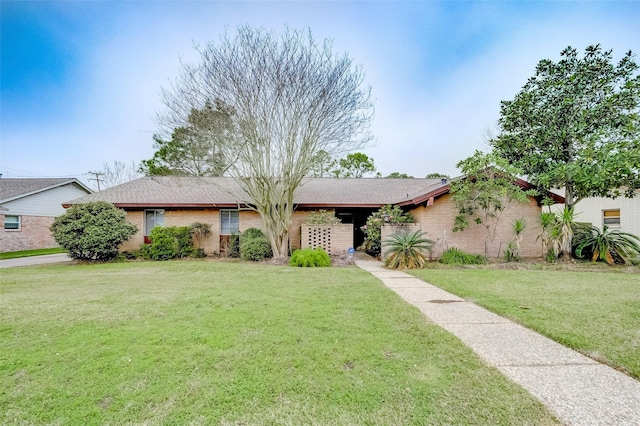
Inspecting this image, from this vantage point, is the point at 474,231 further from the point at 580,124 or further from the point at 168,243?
the point at 168,243

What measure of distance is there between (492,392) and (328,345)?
1.66 metres

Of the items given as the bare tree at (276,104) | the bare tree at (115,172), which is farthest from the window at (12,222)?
the bare tree at (115,172)

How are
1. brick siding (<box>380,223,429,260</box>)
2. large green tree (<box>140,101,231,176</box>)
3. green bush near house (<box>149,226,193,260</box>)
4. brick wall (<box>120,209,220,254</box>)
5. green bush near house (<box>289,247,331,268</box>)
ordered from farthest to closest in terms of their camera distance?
brick wall (<box>120,209,220,254</box>)
green bush near house (<box>149,226,193,260</box>)
brick siding (<box>380,223,429,260</box>)
large green tree (<box>140,101,231,176</box>)
green bush near house (<box>289,247,331,268</box>)

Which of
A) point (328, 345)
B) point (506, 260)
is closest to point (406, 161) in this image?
point (506, 260)

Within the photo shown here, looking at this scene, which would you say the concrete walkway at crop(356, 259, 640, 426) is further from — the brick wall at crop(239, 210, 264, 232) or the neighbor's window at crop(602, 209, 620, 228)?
the neighbor's window at crop(602, 209, 620, 228)

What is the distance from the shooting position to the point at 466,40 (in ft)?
40.8

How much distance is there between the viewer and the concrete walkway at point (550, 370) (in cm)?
238

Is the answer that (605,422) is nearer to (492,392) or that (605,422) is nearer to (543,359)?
(492,392)

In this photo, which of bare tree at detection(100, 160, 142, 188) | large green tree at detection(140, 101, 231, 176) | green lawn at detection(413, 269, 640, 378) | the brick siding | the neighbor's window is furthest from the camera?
bare tree at detection(100, 160, 142, 188)

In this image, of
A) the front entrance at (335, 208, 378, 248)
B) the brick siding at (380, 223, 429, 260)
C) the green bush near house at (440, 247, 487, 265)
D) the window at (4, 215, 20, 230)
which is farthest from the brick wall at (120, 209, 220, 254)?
the green bush near house at (440, 247, 487, 265)

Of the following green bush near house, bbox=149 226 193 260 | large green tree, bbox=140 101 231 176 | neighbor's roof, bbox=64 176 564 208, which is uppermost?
large green tree, bbox=140 101 231 176

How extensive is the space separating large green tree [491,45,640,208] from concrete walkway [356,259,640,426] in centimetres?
876

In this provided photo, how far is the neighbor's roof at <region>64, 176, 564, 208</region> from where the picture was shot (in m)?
14.3

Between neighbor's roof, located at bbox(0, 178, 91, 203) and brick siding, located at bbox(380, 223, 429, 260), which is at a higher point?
neighbor's roof, located at bbox(0, 178, 91, 203)
